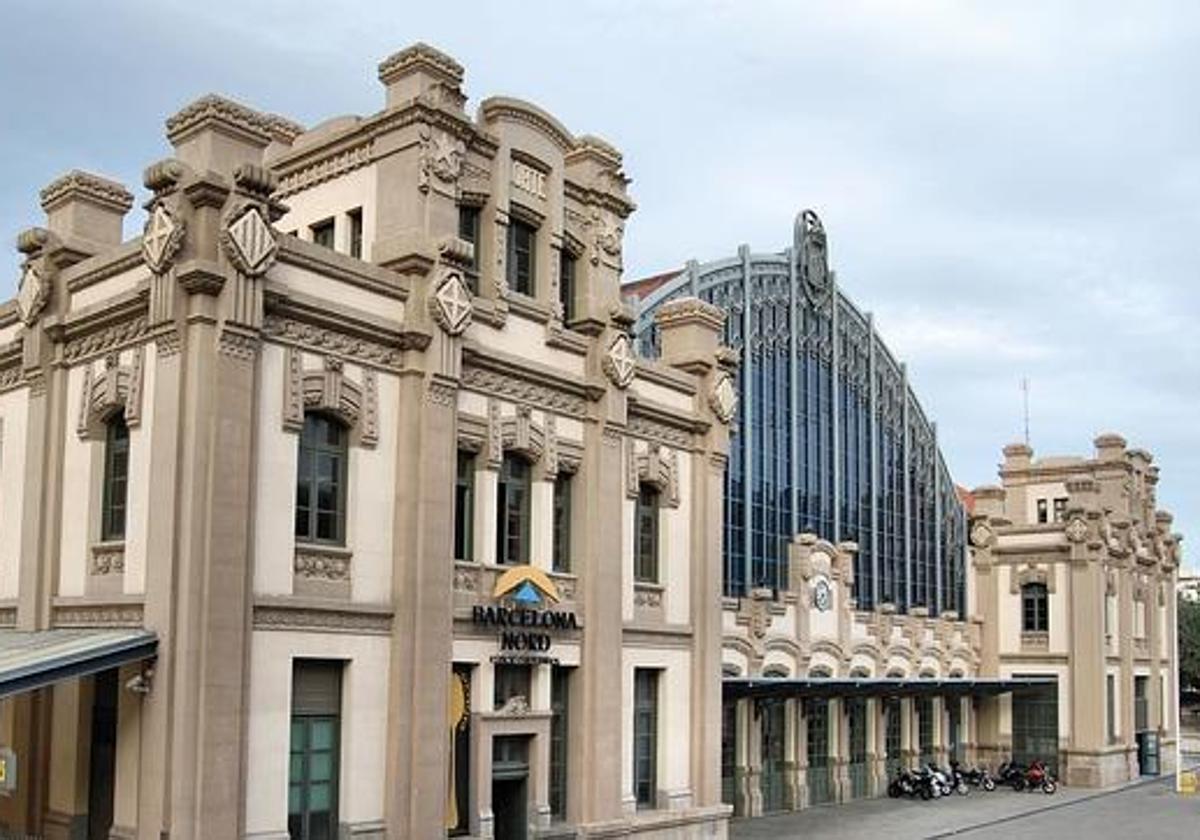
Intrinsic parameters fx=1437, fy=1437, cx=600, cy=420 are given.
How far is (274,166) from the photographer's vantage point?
29.0m

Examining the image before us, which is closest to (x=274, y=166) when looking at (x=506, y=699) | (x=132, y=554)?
(x=132, y=554)

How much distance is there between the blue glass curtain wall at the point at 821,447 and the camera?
146 feet

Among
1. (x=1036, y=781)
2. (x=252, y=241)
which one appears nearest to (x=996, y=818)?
(x=1036, y=781)

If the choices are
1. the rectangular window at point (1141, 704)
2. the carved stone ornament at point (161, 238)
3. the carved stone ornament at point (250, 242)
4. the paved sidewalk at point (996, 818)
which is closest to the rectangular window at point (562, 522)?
the carved stone ornament at point (250, 242)

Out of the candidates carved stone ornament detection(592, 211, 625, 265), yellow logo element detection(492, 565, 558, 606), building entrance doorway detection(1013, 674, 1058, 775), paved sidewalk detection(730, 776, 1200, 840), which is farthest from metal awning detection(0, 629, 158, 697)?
building entrance doorway detection(1013, 674, 1058, 775)

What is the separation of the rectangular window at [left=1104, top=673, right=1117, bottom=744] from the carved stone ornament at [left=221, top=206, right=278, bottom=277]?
45.0 meters

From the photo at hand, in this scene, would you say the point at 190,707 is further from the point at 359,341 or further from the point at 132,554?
the point at 359,341

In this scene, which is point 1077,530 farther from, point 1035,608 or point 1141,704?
point 1141,704

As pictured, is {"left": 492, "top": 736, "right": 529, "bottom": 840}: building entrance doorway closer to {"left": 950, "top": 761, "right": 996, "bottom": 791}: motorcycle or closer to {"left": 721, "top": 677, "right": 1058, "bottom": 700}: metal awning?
{"left": 721, "top": 677, "right": 1058, "bottom": 700}: metal awning

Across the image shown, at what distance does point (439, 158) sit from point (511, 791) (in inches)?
469

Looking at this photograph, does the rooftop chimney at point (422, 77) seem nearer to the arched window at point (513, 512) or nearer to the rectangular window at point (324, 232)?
the rectangular window at point (324, 232)

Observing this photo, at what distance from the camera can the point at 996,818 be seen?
44281 millimetres

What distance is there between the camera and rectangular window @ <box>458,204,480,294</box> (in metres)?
27.0

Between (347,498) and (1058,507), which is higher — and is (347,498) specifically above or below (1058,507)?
below
